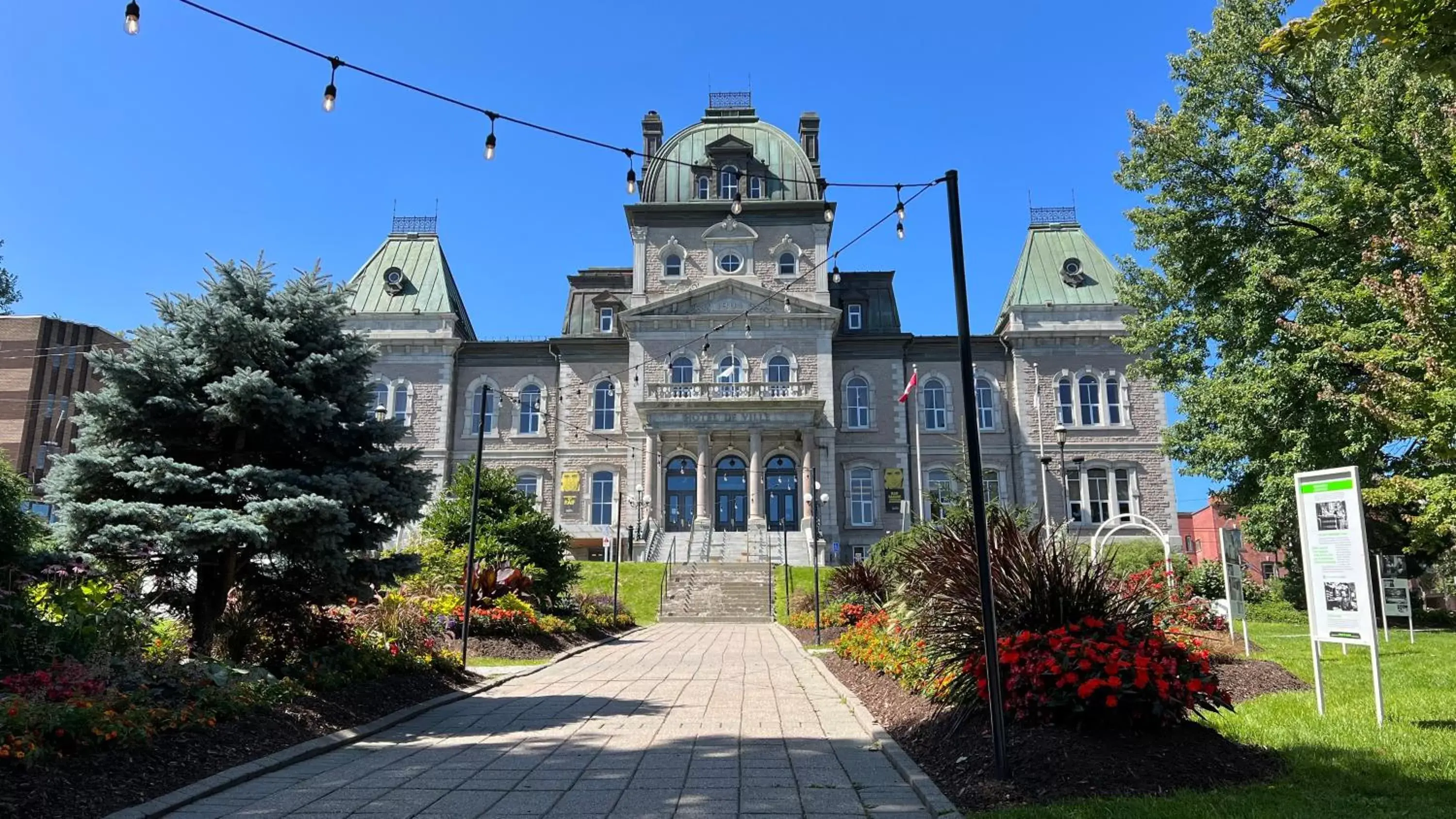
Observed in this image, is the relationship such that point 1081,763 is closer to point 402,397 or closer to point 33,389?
point 402,397

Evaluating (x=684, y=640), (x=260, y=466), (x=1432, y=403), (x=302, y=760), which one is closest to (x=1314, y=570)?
(x=1432, y=403)

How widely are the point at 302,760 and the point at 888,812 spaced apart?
186 inches

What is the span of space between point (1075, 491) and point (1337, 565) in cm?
3280

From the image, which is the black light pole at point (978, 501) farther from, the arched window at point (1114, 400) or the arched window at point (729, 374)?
the arched window at point (1114, 400)

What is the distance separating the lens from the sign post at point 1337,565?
7.93 metres

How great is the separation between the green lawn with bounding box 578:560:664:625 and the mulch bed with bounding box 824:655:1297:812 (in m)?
19.5

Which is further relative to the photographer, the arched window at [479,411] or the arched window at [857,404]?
the arched window at [479,411]

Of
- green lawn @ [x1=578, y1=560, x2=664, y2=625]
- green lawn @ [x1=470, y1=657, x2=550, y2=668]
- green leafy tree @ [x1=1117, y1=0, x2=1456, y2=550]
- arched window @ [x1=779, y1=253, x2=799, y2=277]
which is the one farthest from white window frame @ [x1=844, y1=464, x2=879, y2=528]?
green lawn @ [x1=470, y1=657, x2=550, y2=668]

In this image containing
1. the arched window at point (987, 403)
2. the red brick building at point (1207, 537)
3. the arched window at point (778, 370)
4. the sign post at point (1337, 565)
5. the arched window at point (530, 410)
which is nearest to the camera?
the sign post at point (1337, 565)

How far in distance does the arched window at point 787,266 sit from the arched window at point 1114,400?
14.3 meters

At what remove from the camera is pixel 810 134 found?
148 ft

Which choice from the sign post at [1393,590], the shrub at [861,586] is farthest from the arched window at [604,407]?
the sign post at [1393,590]

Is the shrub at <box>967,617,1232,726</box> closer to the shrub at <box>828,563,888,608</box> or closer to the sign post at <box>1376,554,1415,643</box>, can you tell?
the shrub at <box>828,563,888,608</box>

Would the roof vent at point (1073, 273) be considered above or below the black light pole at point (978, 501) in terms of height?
above
